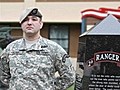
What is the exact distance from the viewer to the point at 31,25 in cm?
352

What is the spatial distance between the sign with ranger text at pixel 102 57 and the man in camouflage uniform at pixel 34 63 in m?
0.58

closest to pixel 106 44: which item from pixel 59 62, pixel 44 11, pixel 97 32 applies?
pixel 97 32

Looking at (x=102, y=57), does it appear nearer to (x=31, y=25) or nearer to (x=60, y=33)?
(x=31, y=25)

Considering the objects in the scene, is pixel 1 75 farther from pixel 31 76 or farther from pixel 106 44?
pixel 106 44

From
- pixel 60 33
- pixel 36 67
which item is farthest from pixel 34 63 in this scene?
pixel 60 33

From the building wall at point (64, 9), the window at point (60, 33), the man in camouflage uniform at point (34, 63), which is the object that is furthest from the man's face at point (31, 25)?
the window at point (60, 33)

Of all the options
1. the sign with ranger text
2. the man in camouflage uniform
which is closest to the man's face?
the man in camouflage uniform

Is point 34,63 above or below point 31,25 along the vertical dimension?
below

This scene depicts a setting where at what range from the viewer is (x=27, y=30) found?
351 cm

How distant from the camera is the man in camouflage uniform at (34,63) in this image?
345 centimetres

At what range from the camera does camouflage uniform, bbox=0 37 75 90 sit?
3443 mm

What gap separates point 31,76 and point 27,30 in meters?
0.40

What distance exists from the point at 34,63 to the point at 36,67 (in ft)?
0.12

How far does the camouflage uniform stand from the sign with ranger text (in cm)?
59
